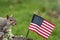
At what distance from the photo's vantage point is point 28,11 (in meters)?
22.7

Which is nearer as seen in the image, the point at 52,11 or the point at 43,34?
the point at 43,34

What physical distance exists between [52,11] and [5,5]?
12.5 ft

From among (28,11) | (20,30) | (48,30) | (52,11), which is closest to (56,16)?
(52,11)

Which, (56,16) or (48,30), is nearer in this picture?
(48,30)

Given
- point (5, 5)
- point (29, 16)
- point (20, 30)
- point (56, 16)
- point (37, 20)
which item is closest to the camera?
point (37, 20)

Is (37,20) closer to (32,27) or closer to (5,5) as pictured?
(32,27)

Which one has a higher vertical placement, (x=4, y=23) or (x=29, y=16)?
(x=4, y=23)

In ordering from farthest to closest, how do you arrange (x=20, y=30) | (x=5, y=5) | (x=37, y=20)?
(x=5, y=5), (x=20, y=30), (x=37, y=20)

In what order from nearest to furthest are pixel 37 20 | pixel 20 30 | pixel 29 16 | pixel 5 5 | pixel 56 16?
pixel 37 20 → pixel 20 30 → pixel 29 16 → pixel 56 16 → pixel 5 5

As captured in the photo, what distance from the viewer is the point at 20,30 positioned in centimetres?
1720

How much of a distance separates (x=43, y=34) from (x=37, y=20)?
24.4 inches

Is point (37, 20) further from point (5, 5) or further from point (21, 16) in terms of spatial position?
point (5, 5)

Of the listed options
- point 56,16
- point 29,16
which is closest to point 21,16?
point 29,16

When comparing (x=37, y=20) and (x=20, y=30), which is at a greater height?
(x=37, y=20)
